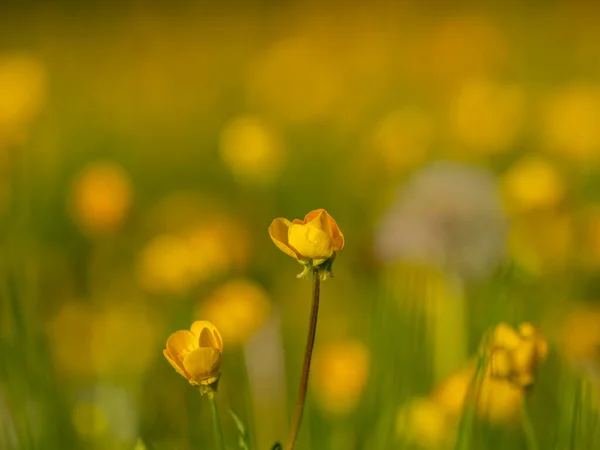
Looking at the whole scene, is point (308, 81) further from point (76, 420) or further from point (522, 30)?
point (76, 420)

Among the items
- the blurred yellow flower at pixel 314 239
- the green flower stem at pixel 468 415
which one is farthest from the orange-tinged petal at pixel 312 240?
the green flower stem at pixel 468 415

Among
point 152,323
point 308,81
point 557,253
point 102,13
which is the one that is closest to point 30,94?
point 152,323

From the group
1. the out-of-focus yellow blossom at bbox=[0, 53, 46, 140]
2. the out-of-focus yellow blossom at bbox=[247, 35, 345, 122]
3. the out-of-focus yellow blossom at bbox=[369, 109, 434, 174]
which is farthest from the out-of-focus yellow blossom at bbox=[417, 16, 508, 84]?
the out-of-focus yellow blossom at bbox=[0, 53, 46, 140]

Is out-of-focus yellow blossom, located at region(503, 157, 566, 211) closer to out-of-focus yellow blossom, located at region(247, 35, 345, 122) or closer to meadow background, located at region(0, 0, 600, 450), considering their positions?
meadow background, located at region(0, 0, 600, 450)

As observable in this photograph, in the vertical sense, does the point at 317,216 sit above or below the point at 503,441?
above

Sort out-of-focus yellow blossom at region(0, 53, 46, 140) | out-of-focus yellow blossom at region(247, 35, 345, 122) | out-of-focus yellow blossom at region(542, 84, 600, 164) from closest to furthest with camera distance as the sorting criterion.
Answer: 1. out-of-focus yellow blossom at region(0, 53, 46, 140)
2. out-of-focus yellow blossom at region(542, 84, 600, 164)
3. out-of-focus yellow blossom at region(247, 35, 345, 122)

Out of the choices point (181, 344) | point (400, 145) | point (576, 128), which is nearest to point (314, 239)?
point (181, 344)
